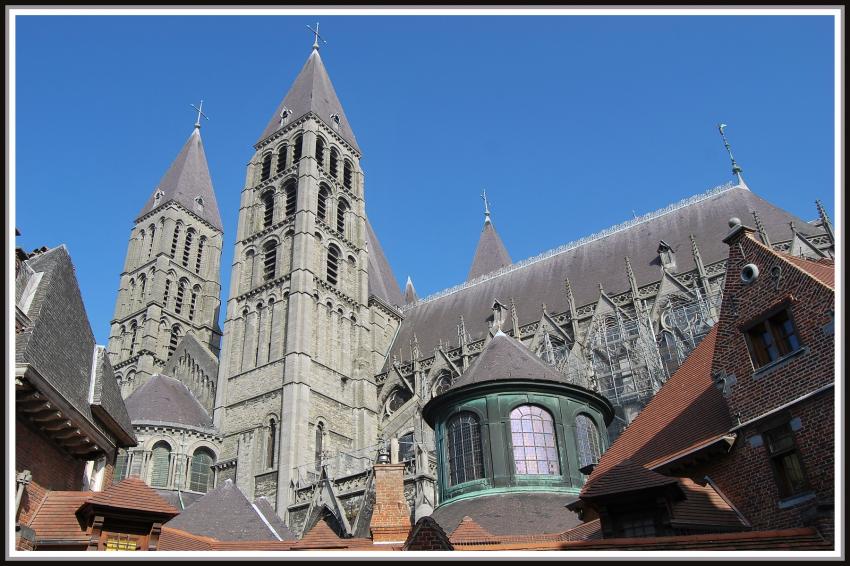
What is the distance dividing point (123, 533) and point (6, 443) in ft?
13.0

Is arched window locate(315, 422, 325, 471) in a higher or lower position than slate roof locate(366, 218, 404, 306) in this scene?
lower

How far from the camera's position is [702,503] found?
1024cm

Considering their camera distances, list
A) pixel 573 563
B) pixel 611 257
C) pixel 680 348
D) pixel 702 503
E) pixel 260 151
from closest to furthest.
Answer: pixel 573 563 → pixel 702 503 → pixel 680 348 → pixel 611 257 → pixel 260 151

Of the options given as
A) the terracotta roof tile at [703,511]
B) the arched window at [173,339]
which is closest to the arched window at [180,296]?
the arched window at [173,339]

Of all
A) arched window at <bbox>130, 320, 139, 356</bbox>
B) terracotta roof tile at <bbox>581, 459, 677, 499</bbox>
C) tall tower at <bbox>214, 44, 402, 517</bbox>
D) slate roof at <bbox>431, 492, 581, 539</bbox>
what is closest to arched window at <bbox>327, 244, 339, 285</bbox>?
tall tower at <bbox>214, 44, 402, 517</bbox>


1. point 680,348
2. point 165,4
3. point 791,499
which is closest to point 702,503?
point 791,499

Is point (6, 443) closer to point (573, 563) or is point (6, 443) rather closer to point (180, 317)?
point (573, 563)

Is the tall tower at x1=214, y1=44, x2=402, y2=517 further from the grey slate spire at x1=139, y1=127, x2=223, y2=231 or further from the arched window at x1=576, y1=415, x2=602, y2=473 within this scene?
the arched window at x1=576, y1=415, x2=602, y2=473

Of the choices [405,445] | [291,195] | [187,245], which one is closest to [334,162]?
[291,195]

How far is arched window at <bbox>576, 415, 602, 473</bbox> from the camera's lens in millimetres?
14808

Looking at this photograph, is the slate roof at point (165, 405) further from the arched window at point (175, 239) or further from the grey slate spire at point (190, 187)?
the grey slate spire at point (190, 187)

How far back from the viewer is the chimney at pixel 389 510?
12.8 m

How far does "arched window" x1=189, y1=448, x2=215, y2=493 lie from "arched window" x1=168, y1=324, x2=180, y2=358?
12.7 metres

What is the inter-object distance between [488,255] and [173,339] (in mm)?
22373
